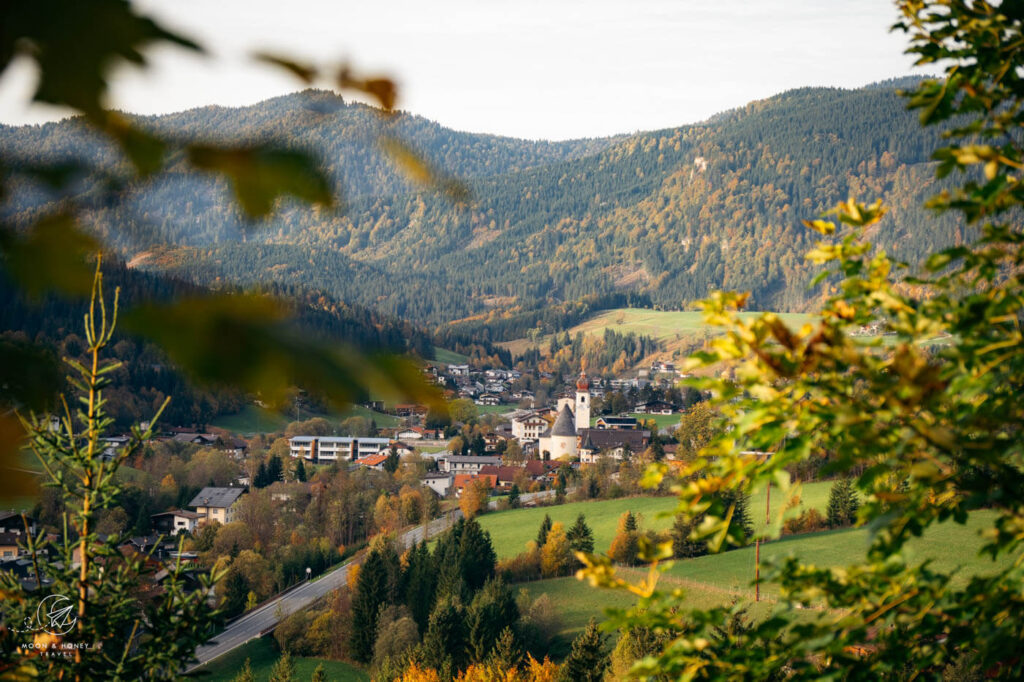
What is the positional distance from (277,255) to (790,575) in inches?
6003

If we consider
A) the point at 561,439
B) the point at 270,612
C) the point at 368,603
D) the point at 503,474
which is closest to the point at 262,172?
the point at 368,603

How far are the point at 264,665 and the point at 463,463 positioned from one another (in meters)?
34.3

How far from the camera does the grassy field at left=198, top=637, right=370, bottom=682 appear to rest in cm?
2836

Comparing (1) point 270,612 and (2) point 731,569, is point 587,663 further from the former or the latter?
(1) point 270,612

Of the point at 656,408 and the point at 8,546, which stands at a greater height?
the point at 8,546

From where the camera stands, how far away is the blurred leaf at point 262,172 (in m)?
1.13

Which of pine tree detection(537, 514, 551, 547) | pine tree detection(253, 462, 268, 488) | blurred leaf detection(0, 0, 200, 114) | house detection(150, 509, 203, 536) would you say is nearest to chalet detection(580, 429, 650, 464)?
pine tree detection(253, 462, 268, 488)

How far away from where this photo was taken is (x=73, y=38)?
1.01 m

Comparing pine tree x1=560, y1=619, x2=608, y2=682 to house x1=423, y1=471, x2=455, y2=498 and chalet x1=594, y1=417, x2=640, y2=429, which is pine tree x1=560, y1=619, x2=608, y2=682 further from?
chalet x1=594, y1=417, x2=640, y2=429

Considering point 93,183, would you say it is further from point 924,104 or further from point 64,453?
point 64,453

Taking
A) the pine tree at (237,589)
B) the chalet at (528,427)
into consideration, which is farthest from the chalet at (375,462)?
the pine tree at (237,589)

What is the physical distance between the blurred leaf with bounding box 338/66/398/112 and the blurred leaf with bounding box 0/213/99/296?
1.40ft

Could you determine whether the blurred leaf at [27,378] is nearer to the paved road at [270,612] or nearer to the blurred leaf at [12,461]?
the blurred leaf at [12,461]

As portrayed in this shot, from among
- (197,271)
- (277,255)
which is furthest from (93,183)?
(277,255)
